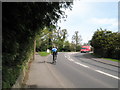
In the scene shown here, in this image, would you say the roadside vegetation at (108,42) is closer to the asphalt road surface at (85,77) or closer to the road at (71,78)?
the asphalt road surface at (85,77)

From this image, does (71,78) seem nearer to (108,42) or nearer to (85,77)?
(85,77)

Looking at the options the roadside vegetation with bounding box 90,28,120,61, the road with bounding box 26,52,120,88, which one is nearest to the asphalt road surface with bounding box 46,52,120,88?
the road with bounding box 26,52,120,88

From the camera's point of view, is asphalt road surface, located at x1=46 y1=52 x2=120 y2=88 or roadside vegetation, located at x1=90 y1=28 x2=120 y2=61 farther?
roadside vegetation, located at x1=90 y1=28 x2=120 y2=61

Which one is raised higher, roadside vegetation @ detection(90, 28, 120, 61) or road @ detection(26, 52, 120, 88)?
roadside vegetation @ detection(90, 28, 120, 61)

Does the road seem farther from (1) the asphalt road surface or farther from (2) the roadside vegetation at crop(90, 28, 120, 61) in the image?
(2) the roadside vegetation at crop(90, 28, 120, 61)

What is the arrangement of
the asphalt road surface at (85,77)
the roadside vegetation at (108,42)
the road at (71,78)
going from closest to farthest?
the road at (71,78)
the asphalt road surface at (85,77)
the roadside vegetation at (108,42)

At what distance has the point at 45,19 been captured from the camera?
4316mm

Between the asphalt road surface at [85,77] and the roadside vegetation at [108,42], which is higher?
the roadside vegetation at [108,42]

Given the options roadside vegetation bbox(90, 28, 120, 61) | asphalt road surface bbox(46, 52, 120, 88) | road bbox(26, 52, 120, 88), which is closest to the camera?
road bbox(26, 52, 120, 88)

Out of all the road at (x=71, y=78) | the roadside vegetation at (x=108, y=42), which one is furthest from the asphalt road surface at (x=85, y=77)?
the roadside vegetation at (x=108, y=42)

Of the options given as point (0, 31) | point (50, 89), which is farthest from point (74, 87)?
point (0, 31)

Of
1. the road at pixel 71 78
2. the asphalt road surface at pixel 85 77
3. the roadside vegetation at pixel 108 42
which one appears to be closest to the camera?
the road at pixel 71 78

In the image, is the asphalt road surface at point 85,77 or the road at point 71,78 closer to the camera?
the road at point 71,78

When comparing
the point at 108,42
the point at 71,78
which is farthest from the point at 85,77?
the point at 108,42
